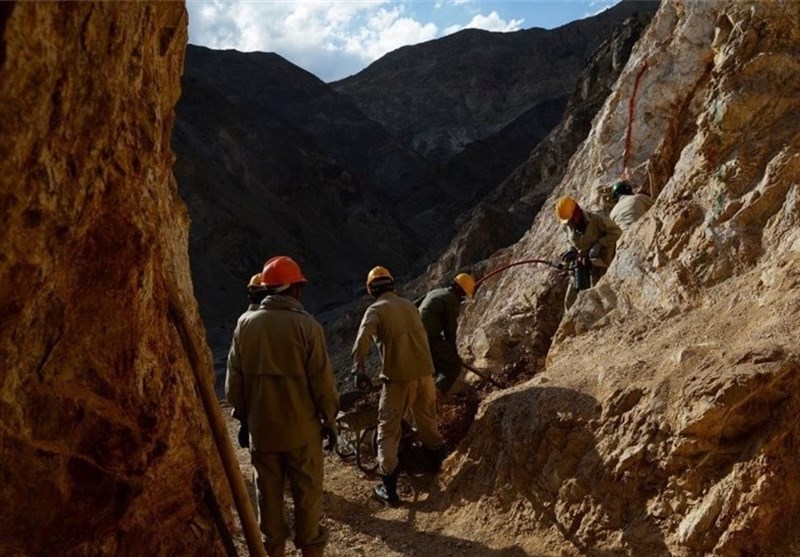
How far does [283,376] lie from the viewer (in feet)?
13.9

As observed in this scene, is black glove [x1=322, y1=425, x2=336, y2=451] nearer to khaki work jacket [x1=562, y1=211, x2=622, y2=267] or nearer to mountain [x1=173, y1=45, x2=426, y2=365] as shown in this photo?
khaki work jacket [x1=562, y1=211, x2=622, y2=267]

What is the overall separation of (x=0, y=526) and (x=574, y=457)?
3207mm

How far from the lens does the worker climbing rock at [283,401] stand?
425cm

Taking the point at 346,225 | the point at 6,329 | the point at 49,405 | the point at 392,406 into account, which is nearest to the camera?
the point at 6,329

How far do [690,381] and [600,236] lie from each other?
353 cm

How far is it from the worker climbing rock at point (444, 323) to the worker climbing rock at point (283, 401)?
8.04 feet

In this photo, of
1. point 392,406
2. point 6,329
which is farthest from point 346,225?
point 6,329

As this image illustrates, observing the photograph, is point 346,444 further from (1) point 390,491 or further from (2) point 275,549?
(2) point 275,549

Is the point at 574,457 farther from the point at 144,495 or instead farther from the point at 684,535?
the point at 144,495

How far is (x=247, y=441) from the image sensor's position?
14.9 feet

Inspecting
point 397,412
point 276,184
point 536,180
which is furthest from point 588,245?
point 276,184

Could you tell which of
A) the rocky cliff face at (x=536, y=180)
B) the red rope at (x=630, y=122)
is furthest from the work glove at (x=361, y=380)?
the rocky cliff face at (x=536, y=180)

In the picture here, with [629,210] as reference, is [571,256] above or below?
below

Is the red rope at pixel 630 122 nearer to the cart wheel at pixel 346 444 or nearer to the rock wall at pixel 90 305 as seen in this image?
the cart wheel at pixel 346 444
